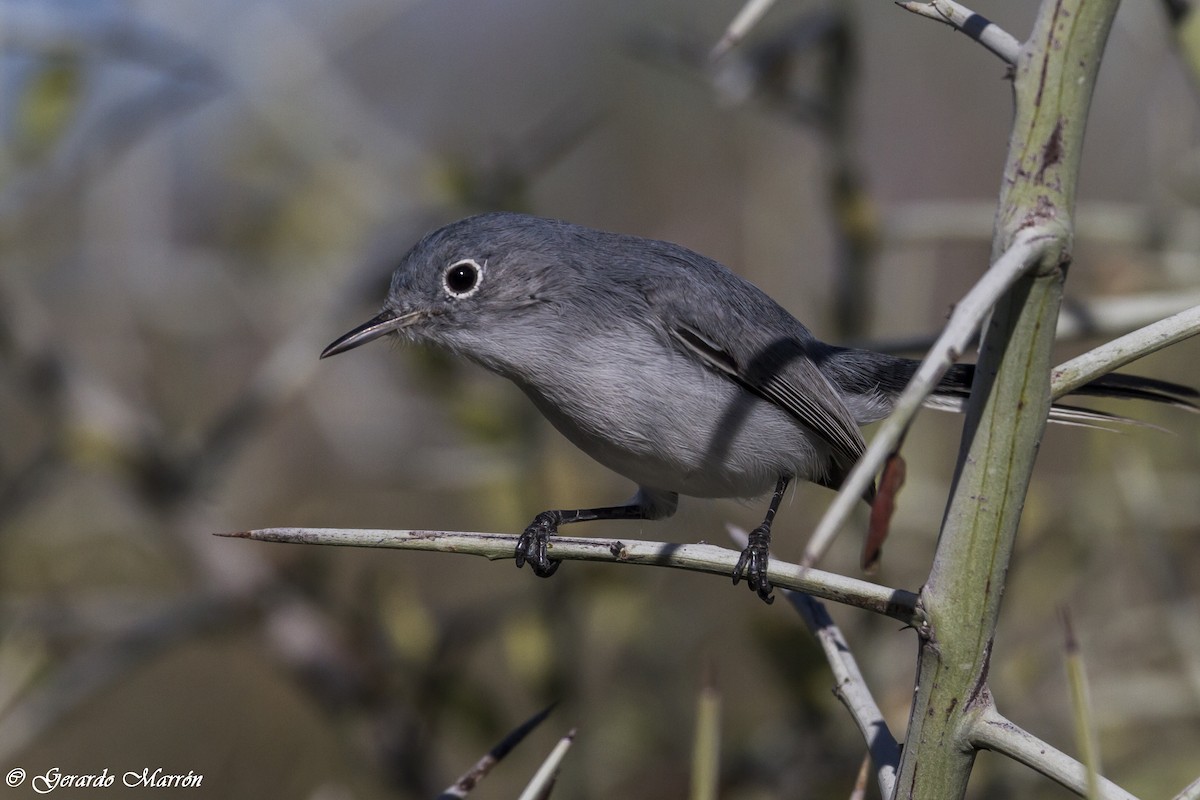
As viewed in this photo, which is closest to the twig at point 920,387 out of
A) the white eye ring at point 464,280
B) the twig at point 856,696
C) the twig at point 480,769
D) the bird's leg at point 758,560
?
the twig at point 856,696

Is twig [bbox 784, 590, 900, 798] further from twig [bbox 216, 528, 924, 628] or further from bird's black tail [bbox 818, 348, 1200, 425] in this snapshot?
bird's black tail [bbox 818, 348, 1200, 425]

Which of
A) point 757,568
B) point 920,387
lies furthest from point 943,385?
point 920,387

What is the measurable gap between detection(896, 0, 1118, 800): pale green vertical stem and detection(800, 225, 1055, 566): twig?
86 millimetres

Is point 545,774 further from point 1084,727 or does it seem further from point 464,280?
point 464,280

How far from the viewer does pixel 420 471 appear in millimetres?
3312

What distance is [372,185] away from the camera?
3.65 meters

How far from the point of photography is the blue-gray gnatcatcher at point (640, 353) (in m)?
2.11

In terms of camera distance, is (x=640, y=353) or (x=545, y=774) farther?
(x=640, y=353)

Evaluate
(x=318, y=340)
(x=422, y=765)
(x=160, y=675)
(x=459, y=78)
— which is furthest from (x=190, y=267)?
(x=459, y=78)

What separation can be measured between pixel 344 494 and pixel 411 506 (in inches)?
15.5

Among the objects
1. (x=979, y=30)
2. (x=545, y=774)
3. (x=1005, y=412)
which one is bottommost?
(x=545, y=774)

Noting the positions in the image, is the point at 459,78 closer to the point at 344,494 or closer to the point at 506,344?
the point at 344,494

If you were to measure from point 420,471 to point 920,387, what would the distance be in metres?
2.74

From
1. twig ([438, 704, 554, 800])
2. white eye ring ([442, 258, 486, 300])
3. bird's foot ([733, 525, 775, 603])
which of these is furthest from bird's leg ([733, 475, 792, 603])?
white eye ring ([442, 258, 486, 300])
